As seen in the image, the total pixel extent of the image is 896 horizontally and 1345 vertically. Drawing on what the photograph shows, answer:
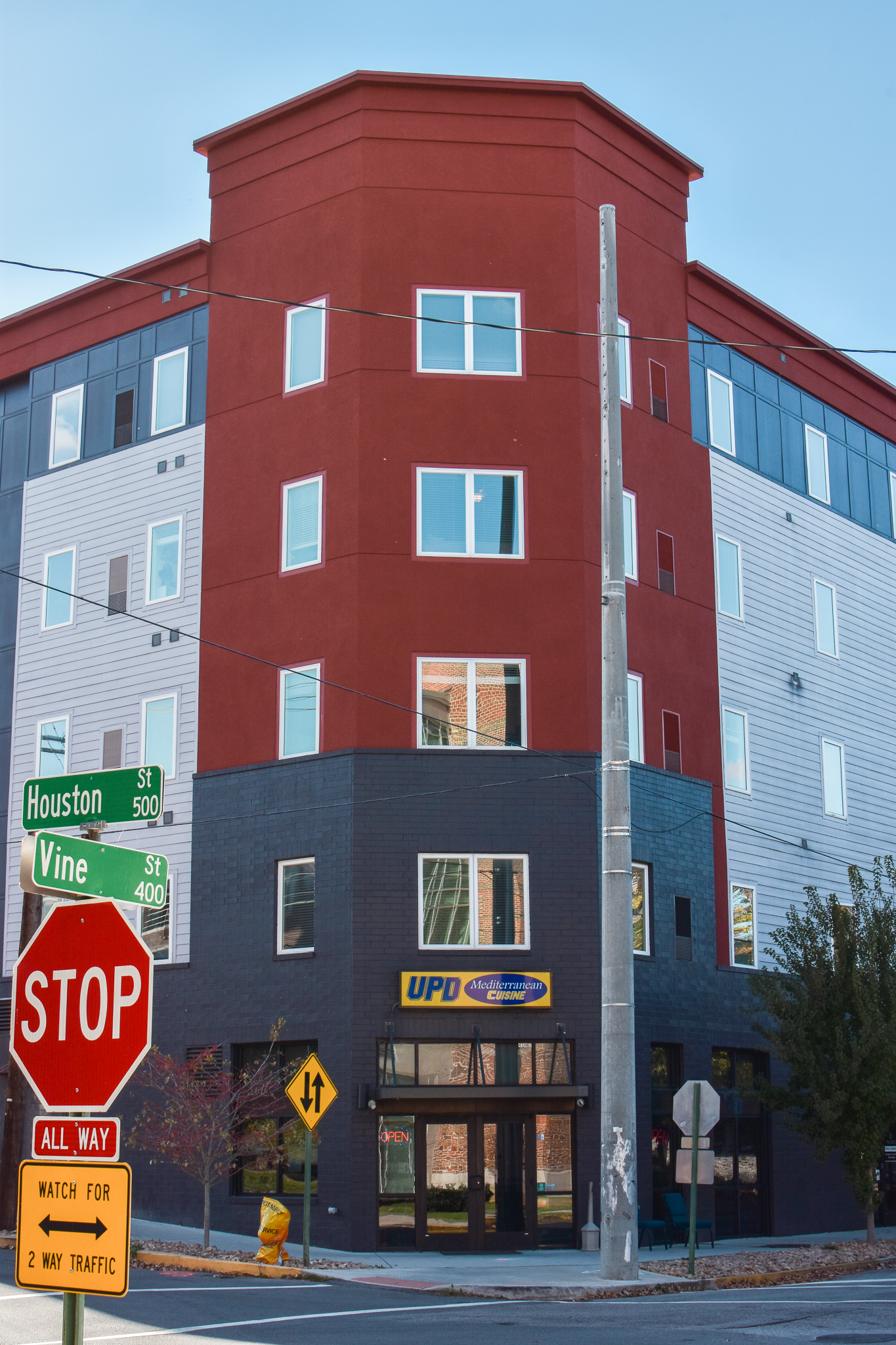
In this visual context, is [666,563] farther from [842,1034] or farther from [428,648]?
[842,1034]

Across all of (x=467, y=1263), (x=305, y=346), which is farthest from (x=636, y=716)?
(x=467, y=1263)

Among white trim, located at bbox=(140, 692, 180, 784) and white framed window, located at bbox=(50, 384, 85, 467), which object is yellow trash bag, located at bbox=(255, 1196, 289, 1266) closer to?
white trim, located at bbox=(140, 692, 180, 784)

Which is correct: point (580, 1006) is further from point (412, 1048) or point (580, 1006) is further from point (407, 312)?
point (407, 312)

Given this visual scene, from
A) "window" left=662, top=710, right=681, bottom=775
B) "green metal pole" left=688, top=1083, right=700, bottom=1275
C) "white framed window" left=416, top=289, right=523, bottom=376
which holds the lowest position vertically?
"green metal pole" left=688, top=1083, right=700, bottom=1275

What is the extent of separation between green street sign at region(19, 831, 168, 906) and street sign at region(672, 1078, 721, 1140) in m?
15.2

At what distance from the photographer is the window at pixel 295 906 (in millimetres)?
25688

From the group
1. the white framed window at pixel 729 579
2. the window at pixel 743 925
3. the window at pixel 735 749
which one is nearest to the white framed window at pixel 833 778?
the window at pixel 735 749

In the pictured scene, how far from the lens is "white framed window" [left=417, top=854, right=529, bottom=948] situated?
82.6 feet

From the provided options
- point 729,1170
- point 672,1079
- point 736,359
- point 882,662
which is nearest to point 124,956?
point 672,1079

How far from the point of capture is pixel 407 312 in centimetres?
2756

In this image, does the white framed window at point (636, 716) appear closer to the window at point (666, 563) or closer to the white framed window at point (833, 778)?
the window at point (666, 563)

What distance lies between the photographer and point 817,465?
3581 centimetres

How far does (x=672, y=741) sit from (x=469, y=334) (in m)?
8.47

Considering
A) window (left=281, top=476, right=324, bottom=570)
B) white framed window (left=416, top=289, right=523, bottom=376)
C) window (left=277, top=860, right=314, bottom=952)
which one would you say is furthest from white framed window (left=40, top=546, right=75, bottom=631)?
white framed window (left=416, top=289, right=523, bottom=376)
